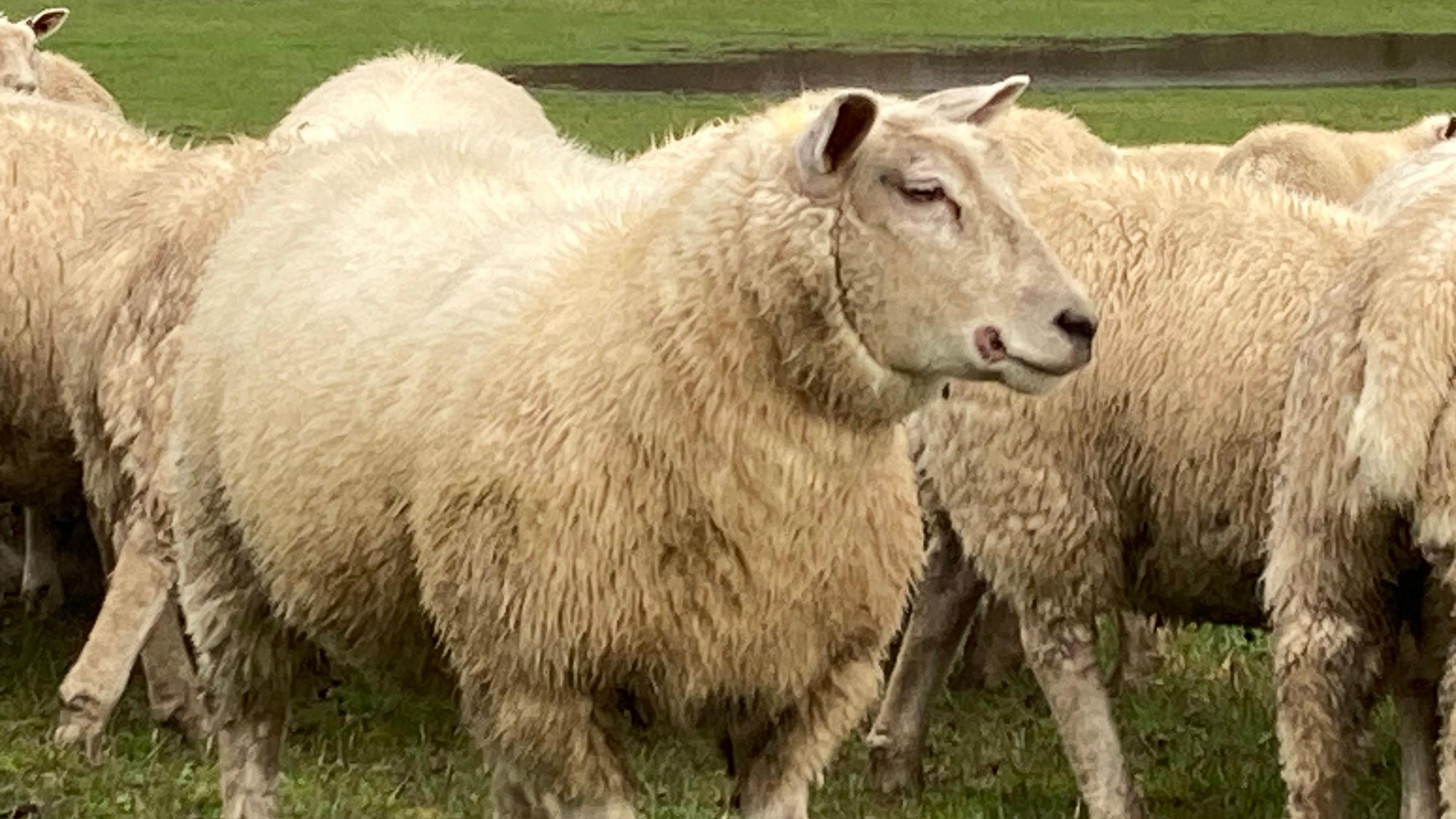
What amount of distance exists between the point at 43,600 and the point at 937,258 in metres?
6.00

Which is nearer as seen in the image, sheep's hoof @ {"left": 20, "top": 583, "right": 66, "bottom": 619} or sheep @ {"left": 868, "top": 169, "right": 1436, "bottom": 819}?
sheep @ {"left": 868, "top": 169, "right": 1436, "bottom": 819}

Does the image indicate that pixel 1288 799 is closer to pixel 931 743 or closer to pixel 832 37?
pixel 931 743

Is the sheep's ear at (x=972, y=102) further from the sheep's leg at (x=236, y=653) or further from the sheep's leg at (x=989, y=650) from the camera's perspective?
the sheep's leg at (x=989, y=650)

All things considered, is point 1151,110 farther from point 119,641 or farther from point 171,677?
point 119,641

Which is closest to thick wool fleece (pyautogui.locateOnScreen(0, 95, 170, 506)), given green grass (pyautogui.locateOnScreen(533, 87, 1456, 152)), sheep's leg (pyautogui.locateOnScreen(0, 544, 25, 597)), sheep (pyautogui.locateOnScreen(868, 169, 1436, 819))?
sheep's leg (pyautogui.locateOnScreen(0, 544, 25, 597))

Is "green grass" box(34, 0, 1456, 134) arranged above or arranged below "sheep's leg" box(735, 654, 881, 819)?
below

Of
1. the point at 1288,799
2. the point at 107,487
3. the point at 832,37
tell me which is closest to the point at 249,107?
the point at 832,37

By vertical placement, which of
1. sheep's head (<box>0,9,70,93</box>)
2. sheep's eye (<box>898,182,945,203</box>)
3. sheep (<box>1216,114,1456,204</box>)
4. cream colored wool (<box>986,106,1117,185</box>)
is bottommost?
sheep (<box>1216,114,1456,204</box>)

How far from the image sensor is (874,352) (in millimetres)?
5562

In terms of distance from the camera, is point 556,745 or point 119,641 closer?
point 556,745

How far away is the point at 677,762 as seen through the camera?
854 cm

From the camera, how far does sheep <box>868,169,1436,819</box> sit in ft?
25.0

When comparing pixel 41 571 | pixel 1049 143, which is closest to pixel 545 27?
pixel 41 571

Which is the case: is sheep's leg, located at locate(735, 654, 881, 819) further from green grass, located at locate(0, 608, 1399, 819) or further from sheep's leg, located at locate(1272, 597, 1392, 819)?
green grass, located at locate(0, 608, 1399, 819)
